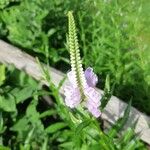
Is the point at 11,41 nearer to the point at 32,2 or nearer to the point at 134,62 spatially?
the point at 32,2

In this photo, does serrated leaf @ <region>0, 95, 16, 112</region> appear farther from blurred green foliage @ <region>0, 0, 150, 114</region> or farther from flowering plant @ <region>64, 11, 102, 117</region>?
flowering plant @ <region>64, 11, 102, 117</region>

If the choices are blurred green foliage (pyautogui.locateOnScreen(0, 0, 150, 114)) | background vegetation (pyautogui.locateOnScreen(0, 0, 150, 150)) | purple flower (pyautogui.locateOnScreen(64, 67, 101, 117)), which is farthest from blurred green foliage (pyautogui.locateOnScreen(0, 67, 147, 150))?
purple flower (pyautogui.locateOnScreen(64, 67, 101, 117))

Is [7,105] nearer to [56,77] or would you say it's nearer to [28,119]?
[28,119]

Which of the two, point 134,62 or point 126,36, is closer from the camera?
point 134,62

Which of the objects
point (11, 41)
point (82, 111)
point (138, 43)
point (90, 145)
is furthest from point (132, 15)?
point (82, 111)

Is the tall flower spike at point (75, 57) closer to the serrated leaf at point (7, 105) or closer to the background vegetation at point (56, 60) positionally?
the background vegetation at point (56, 60)
